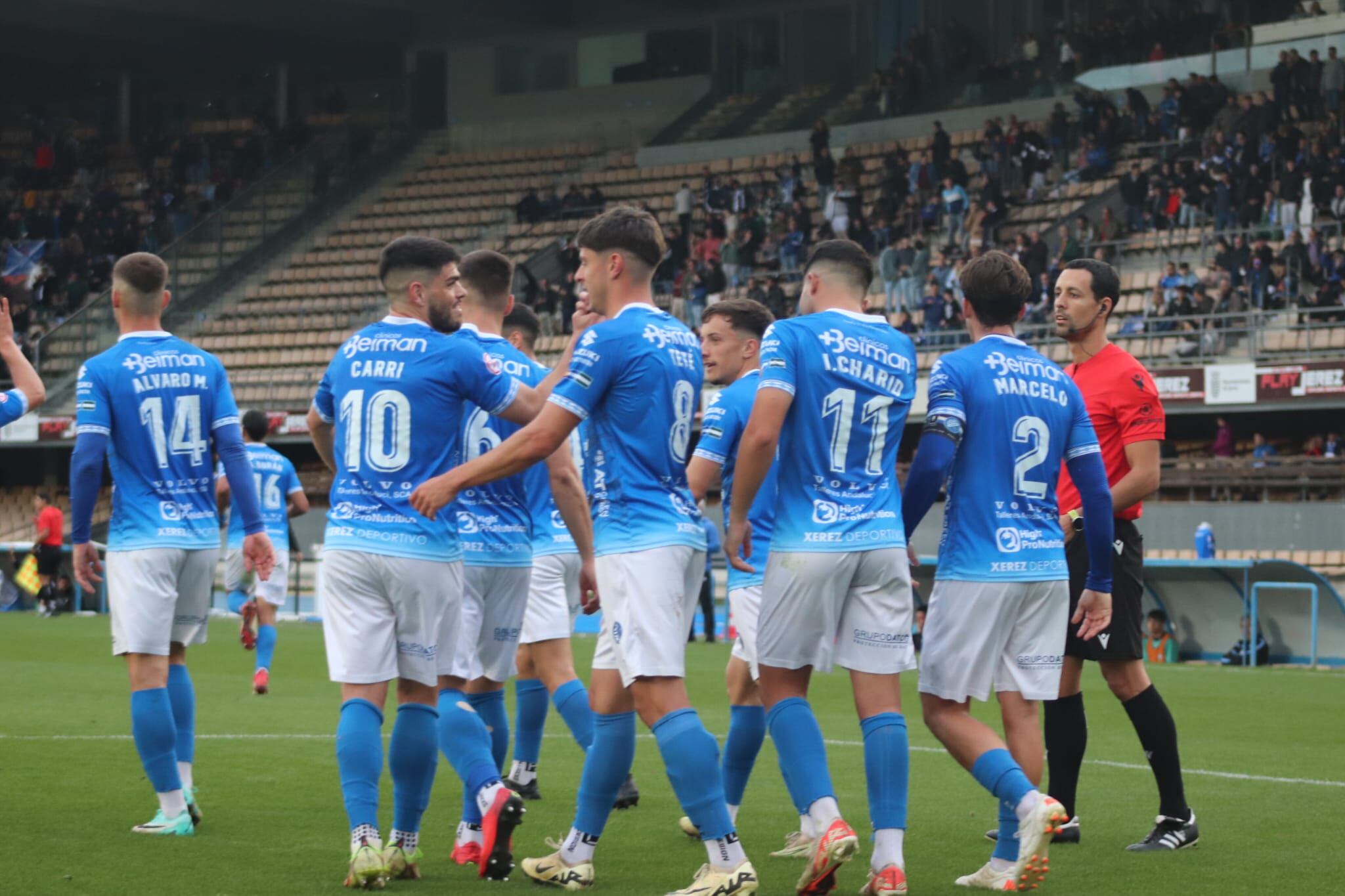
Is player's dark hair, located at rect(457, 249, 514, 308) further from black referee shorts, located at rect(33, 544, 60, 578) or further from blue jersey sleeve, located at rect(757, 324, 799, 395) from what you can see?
black referee shorts, located at rect(33, 544, 60, 578)

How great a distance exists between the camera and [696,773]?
5.45 metres

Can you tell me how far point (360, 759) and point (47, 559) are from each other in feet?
73.9

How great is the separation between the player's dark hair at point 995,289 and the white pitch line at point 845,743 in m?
3.66

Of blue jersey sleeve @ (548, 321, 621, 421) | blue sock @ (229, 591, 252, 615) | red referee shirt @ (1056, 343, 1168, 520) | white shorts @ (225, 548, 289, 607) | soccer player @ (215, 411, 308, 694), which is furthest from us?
blue sock @ (229, 591, 252, 615)

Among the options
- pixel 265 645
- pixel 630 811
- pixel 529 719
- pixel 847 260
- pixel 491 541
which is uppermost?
pixel 847 260

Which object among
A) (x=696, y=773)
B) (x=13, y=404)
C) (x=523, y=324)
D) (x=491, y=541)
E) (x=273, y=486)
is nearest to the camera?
(x=696, y=773)

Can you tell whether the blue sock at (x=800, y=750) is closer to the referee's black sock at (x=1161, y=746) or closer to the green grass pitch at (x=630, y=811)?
the green grass pitch at (x=630, y=811)

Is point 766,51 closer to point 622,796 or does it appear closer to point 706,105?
point 706,105

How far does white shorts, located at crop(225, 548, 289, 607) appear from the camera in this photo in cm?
1455

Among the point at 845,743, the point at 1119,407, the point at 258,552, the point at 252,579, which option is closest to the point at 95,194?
the point at 252,579

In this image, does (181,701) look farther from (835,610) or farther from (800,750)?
(835,610)

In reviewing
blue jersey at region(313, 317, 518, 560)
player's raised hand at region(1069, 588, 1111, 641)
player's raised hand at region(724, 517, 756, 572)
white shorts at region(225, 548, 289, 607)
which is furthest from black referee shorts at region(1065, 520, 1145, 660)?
white shorts at region(225, 548, 289, 607)

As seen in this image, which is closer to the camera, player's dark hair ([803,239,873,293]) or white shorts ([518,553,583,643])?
player's dark hair ([803,239,873,293])

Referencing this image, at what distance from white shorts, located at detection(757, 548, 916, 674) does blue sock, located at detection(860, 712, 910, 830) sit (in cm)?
18
